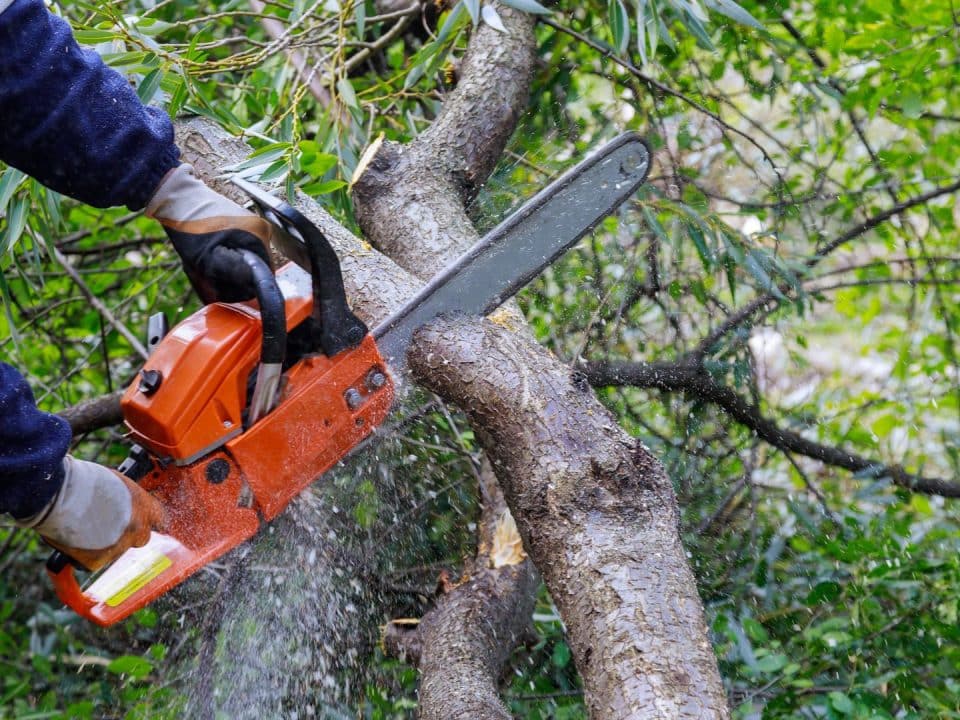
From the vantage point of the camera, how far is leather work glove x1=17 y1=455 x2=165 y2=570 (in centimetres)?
182

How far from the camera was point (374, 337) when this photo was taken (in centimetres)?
205

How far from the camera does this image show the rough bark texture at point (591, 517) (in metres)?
1.50

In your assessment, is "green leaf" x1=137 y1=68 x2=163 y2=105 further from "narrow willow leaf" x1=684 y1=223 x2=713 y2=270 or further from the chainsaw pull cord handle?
"narrow willow leaf" x1=684 y1=223 x2=713 y2=270

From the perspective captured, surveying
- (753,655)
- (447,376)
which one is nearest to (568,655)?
(753,655)

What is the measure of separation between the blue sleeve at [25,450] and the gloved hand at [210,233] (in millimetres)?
413

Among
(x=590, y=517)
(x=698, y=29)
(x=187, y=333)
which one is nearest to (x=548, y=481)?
(x=590, y=517)

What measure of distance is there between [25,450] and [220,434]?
36cm

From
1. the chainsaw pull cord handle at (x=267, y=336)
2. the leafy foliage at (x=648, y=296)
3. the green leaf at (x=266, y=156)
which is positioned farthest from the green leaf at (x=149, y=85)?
the chainsaw pull cord handle at (x=267, y=336)

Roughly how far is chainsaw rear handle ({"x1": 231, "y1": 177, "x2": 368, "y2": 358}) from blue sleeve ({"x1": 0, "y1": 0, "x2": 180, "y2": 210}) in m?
0.23

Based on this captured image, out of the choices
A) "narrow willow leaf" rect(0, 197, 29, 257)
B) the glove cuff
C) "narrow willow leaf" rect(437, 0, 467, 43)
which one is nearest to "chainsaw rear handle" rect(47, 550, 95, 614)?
the glove cuff

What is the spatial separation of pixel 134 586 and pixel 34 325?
6.41 ft

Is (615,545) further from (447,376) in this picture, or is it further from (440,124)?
(440,124)

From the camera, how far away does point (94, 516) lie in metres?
1.85

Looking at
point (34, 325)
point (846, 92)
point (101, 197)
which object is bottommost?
point (846, 92)
